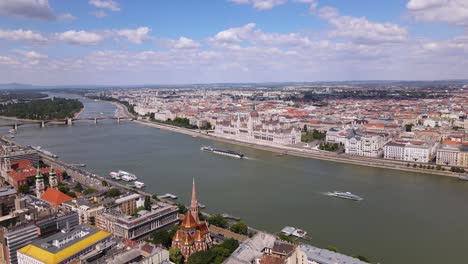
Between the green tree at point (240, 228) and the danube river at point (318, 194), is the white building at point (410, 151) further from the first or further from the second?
the green tree at point (240, 228)

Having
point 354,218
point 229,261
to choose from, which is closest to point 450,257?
point 354,218

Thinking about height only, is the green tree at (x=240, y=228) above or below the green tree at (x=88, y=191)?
below

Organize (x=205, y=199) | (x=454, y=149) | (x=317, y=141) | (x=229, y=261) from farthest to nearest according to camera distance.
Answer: (x=317, y=141), (x=454, y=149), (x=205, y=199), (x=229, y=261)

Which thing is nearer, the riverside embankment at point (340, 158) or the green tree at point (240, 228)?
the green tree at point (240, 228)

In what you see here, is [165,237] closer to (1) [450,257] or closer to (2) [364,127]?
(1) [450,257]

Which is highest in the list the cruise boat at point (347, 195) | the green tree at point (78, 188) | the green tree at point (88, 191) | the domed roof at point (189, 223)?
the domed roof at point (189, 223)

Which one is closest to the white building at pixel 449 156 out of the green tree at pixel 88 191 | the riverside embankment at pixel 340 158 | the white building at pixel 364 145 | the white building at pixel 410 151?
the white building at pixel 410 151

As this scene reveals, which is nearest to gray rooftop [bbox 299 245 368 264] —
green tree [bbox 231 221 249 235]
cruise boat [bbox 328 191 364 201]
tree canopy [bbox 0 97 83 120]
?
green tree [bbox 231 221 249 235]

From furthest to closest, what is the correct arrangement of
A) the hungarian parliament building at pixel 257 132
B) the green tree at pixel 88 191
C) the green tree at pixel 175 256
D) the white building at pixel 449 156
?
1. the hungarian parliament building at pixel 257 132
2. the white building at pixel 449 156
3. the green tree at pixel 88 191
4. the green tree at pixel 175 256
